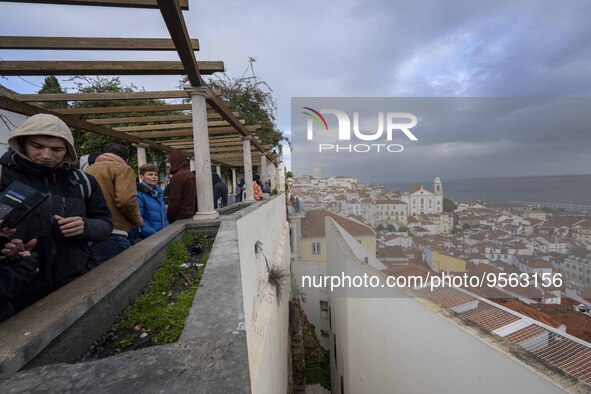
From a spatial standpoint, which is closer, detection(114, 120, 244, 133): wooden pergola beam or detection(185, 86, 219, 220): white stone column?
detection(185, 86, 219, 220): white stone column

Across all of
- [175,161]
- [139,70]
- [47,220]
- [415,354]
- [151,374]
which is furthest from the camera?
[415,354]

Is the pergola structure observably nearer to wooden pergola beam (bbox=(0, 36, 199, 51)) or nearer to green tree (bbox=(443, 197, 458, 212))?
wooden pergola beam (bbox=(0, 36, 199, 51))

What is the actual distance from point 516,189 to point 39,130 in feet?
57.3

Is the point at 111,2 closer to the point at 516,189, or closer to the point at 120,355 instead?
the point at 120,355

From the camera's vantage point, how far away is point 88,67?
8.83 ft

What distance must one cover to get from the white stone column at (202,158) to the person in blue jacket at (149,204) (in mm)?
516

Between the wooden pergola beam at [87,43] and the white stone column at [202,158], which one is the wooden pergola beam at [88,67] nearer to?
the wooden pergola beam at [87,43]

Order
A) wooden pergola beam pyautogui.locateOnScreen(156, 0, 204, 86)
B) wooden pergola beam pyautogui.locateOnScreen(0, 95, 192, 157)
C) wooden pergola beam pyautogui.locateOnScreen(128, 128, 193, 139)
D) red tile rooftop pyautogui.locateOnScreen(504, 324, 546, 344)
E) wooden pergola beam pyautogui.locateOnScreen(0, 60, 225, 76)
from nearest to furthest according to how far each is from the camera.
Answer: wooden pergola beam pyautogui.locateOnScreen(156, 0, 204, 86)
wooden pergola beam pyautogui.locateOnScreen(0, 60, 225, 76)
wooden pergola beam pyautogui.locateOnScreen(0, 95, 192, 157)
red tile rooftop pyautogui.locateOnScreen(504, 324, 546, 344)
wooden pergola beam pyautogui.locateOnScreen(128, 128, 193, 139)

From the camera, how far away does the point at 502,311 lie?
588 cm

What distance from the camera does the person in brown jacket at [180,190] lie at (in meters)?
3.45

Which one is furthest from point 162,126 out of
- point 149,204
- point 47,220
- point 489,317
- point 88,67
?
point 489,317

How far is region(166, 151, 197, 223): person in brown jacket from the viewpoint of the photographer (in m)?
3.45

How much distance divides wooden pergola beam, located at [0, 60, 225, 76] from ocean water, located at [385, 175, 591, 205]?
1067 centimetres

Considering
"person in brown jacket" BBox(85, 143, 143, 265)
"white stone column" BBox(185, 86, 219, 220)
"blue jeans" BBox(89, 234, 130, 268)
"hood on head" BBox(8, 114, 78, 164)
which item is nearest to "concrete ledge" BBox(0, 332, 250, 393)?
"hood on head" BBox(8, 114, 78, 164)
